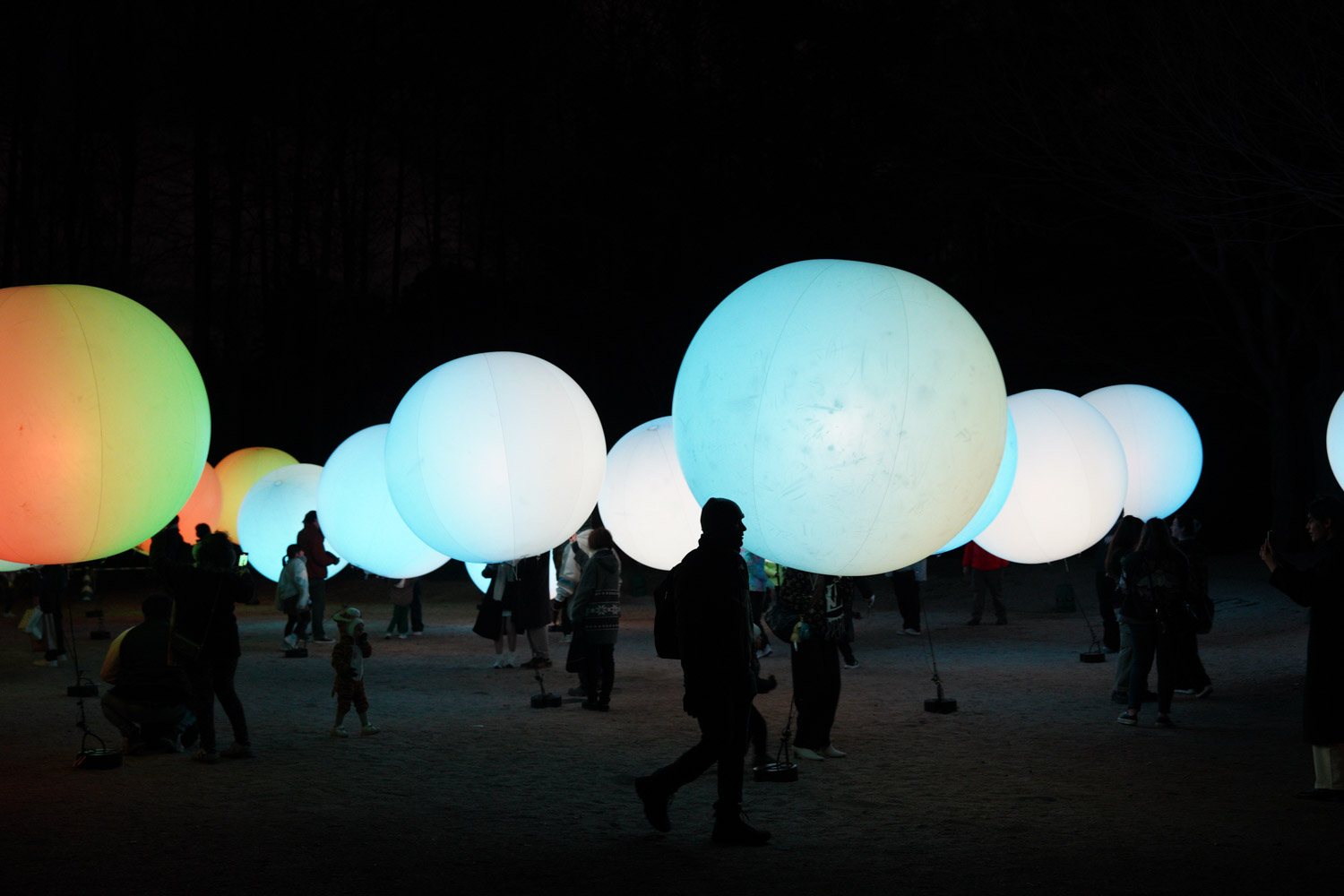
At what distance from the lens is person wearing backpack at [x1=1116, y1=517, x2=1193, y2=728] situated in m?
8.65

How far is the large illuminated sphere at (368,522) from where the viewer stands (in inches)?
498

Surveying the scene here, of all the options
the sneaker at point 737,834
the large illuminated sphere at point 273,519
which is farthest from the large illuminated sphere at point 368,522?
the sneaker at point 737,834

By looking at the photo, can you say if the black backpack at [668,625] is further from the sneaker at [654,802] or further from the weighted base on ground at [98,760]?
the weighted base on ground at [98,760]

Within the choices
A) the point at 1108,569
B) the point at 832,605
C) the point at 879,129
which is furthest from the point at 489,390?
the point at 879,129

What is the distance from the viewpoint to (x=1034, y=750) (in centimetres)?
784

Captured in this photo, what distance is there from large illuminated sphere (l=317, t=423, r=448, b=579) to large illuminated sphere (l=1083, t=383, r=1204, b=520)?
24.5 feet

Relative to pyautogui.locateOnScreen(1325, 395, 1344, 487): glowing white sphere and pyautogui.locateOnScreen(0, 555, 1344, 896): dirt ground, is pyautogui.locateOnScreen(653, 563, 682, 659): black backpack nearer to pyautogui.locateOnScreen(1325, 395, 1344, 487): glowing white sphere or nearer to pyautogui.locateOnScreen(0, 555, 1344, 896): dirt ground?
pyautogui.locateOnScreen(0, 555, 1344, 896): dirt ground

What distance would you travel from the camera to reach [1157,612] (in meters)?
8.73

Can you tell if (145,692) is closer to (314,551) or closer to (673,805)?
(673,805)

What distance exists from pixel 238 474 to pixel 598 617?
11.4 meters

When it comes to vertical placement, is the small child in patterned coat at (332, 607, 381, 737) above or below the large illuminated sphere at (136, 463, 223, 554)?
below

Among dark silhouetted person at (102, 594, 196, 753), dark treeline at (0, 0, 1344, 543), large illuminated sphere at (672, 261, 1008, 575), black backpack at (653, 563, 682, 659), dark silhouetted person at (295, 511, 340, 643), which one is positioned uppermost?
dark treeline at (0, 0, 1344, 543)

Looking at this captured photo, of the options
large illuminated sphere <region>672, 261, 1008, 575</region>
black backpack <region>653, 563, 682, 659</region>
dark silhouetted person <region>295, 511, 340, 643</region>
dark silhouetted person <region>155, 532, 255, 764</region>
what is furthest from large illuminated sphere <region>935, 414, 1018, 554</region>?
dark silhouetted person <region>295, 511, 340, 643</region>

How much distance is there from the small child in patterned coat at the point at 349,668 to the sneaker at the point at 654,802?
3373mm
